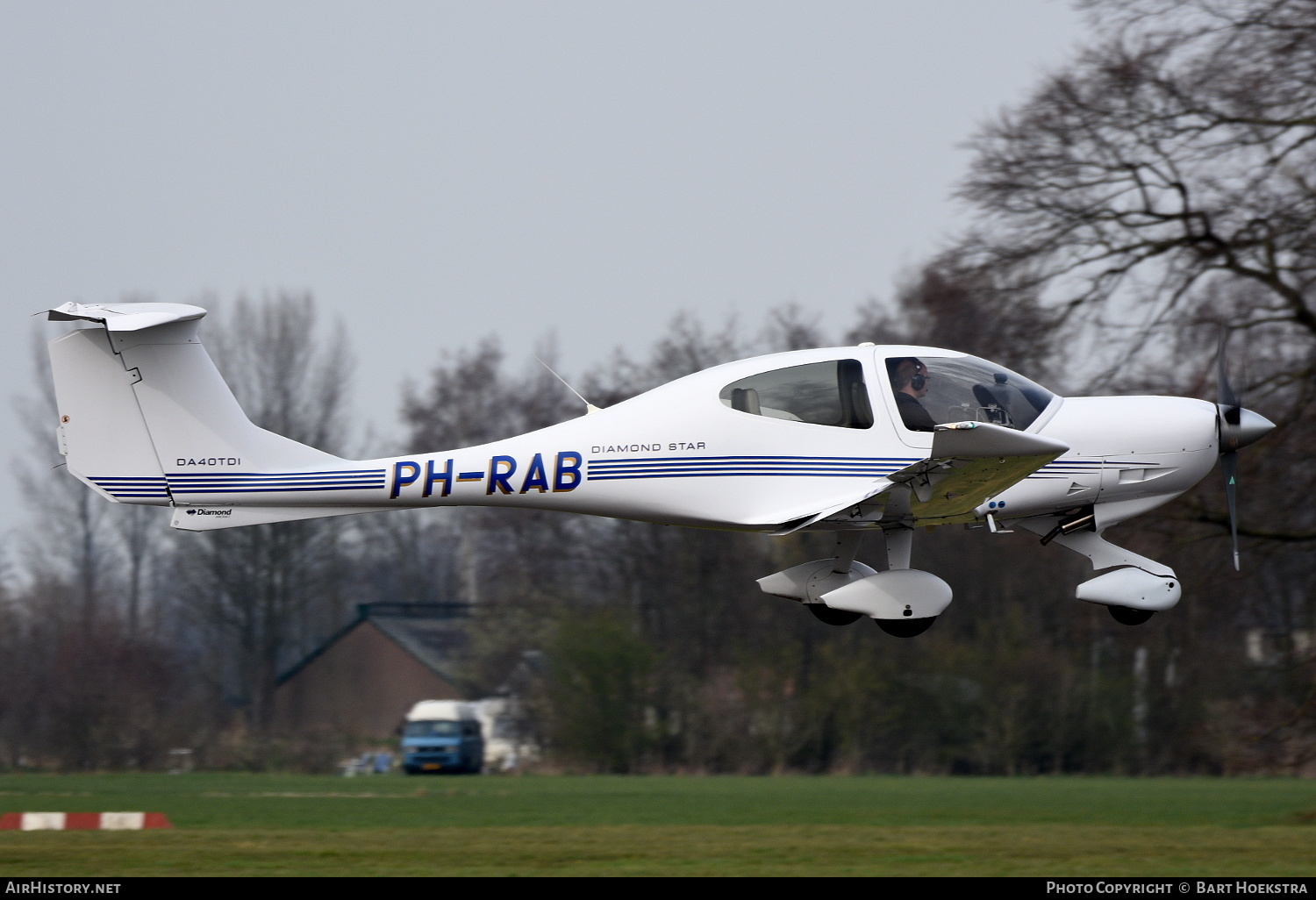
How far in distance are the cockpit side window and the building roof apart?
102 feet

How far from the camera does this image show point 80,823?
17359mm

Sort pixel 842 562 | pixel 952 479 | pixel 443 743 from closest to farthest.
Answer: pixel 952 479 → pixel 842 562 → pixel 443 743

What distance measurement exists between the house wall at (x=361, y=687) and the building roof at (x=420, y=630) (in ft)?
0.65

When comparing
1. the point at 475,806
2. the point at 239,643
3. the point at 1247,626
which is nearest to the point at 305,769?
the point at 239,643

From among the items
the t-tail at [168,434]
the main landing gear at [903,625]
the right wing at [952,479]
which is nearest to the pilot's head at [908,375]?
the right wing at [952,479]

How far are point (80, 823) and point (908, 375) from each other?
12.3 metres

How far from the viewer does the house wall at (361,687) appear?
4106cm

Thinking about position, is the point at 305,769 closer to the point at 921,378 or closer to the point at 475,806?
the point at 475,806

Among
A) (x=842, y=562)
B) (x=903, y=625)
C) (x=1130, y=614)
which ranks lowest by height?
(x=903, y=625)

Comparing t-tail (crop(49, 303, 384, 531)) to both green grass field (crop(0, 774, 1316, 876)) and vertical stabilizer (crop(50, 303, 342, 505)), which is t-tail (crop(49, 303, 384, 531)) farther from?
green grass field (crop(0, 774, 1316, 876))

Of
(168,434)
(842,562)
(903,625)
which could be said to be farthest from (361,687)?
(903,625)

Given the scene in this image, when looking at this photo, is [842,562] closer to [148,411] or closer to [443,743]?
[148,411]
